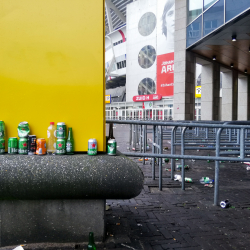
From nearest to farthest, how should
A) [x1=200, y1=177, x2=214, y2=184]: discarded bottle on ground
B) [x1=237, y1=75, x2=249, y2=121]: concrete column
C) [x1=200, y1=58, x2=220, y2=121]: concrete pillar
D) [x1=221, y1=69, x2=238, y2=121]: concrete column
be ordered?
[x1=200, y1=177, x2=214, y2=184]: discarded bottle on ground → [x1=200, y1=58, x2=220, y2=121]: concrete pillar → [x1=221, y1=69, x2=238, y2=121]: concrete column → [x1=237, y1=75, x2=249, y2=121]: concrete column

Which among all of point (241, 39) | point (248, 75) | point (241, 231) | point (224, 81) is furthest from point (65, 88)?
point (248, 75)

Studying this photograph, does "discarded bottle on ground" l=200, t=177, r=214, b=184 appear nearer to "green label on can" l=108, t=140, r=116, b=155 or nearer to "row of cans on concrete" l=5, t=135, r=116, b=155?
"green label on can" l=108, t=140, r=116, b=155

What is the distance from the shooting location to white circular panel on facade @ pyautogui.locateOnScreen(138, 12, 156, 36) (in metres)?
39.8

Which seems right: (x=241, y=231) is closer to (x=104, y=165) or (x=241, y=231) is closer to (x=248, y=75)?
(x=104, y=165)

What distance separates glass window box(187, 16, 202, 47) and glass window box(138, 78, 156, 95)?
85.3 feet

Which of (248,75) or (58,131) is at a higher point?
(248,75)

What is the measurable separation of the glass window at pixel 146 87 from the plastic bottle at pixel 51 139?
3834 cm

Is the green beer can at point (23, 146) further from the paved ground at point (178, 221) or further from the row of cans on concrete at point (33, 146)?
the paved ground at point (178, 221)

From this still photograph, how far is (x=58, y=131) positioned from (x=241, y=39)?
44.3 feet

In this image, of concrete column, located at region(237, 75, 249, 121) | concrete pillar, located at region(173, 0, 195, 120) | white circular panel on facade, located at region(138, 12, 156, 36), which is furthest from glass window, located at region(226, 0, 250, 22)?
white circular panel on facade, located at region(138, 12, 156, 36)

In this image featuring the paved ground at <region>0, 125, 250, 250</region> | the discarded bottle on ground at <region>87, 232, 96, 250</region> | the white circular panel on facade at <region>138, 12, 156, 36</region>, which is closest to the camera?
the discarded bottle on ground at <region>87, 232, 96, 250</region>

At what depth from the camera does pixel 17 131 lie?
253cm

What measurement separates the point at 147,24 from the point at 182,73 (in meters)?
29.6

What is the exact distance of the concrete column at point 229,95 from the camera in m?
19.9
